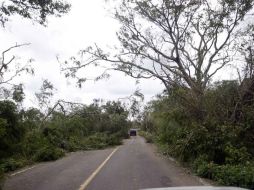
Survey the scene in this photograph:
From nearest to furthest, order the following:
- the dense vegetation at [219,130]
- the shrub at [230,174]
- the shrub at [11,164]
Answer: the shrub at [230,174]
the dense vegetation at [219,130]
the shrub at [11,164]

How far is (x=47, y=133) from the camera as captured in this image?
35.1 m

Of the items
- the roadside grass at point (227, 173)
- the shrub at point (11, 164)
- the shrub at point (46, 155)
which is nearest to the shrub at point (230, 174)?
the roadside grass at point (227, 173)

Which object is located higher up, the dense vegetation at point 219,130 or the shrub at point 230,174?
the dense vegetation at point 219,130

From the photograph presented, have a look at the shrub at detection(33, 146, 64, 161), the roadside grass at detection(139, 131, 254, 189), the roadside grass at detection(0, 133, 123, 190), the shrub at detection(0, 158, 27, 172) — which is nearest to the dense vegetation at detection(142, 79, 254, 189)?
the roadside grass at detection(139, 131, 254, 189)

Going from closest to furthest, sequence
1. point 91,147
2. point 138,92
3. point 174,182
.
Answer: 1. point 174,182
2. point 138,92
3. point 91,147

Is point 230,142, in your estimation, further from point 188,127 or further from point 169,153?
point 169,153

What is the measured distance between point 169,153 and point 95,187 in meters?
14.0

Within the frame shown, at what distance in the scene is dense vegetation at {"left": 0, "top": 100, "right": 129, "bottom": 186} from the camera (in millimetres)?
21906

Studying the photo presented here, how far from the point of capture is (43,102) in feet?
162

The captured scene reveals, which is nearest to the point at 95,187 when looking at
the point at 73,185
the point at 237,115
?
the point at 73,185

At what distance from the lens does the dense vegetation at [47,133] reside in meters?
21.9

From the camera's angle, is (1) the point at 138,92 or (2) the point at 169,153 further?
(1) the point at 138,92

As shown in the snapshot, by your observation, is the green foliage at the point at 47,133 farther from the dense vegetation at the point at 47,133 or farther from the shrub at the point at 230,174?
the shrub at the point at 230,174

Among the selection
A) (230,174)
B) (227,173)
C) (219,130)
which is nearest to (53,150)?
(219,130)
